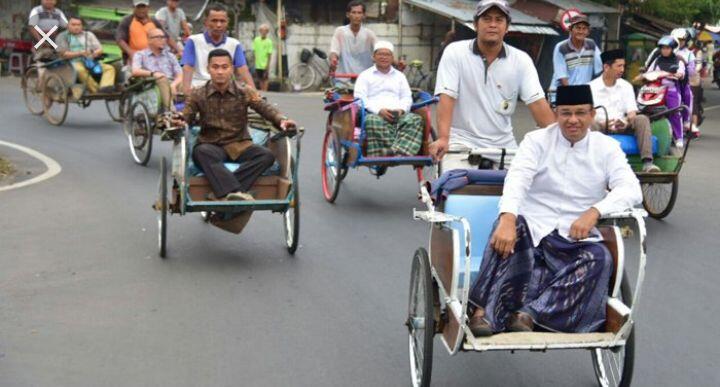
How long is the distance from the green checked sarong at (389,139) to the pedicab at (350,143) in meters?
0.06

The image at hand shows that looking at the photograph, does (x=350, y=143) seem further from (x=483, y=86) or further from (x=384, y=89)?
(x=483, y=86)

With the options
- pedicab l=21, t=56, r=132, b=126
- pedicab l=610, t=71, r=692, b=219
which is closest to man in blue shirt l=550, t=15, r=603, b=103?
pedicab l=610, t=71, r=692, b=219

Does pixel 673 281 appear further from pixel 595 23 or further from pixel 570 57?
pixel 595 23

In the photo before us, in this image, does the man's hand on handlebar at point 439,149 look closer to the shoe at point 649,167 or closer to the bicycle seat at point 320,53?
the shoe at point 649,167

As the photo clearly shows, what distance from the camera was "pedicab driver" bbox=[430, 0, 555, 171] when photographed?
664 cm

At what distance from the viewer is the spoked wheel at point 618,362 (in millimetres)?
4719

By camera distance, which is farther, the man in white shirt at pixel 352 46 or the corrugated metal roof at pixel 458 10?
the corrugated metal roof at pixel 458 10

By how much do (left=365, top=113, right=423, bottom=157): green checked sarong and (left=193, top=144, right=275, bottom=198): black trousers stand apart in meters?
2.04

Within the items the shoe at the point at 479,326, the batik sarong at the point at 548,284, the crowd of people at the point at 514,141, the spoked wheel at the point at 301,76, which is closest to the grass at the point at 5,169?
the crowd of people at the point at 514,141

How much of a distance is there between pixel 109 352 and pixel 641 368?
2.90 m

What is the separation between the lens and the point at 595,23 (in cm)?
3031

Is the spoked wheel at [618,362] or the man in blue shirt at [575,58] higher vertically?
the man in blue shirt at [575,58]

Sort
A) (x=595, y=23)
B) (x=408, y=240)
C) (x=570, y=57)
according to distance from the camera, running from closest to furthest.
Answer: (x=408, y=240), (x=570, y=57), (x=595, y=23)

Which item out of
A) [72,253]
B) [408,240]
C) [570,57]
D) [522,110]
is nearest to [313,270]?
[408,240]
